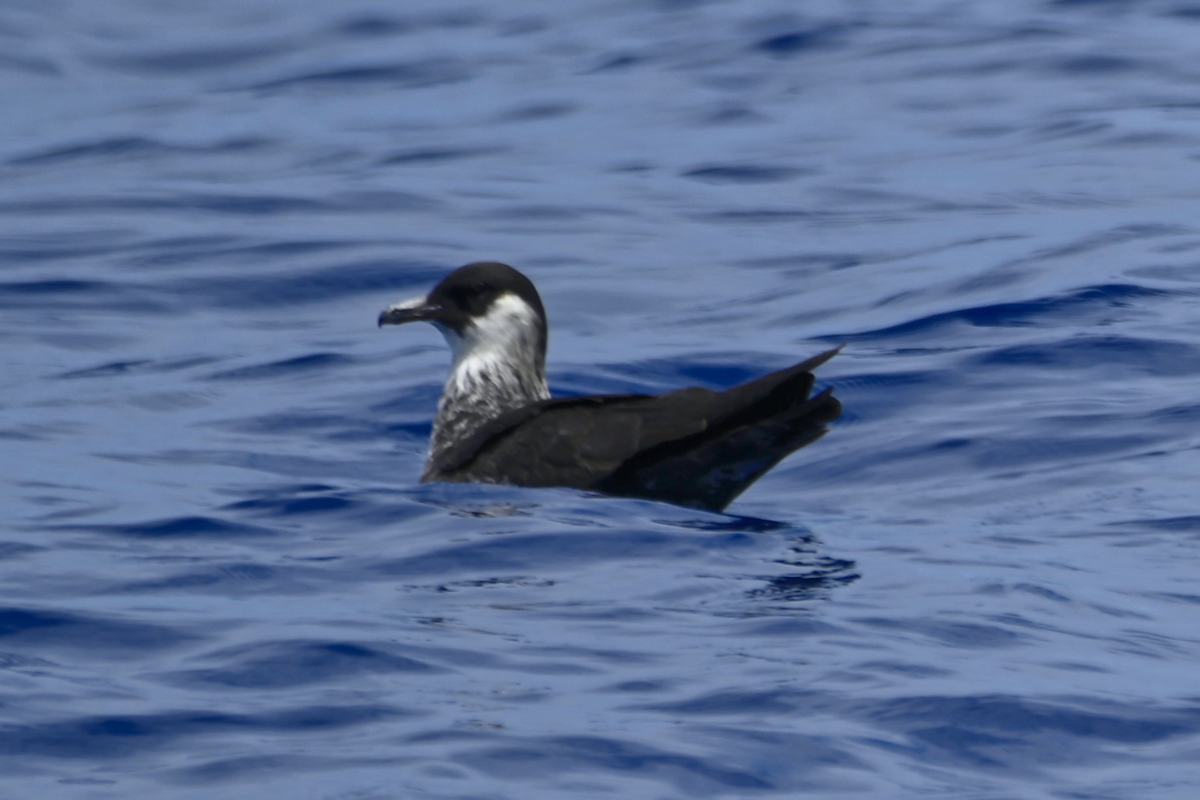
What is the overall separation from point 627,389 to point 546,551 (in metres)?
3.73

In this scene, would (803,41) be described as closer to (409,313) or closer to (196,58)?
(196,58)

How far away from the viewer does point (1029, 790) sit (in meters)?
5.12

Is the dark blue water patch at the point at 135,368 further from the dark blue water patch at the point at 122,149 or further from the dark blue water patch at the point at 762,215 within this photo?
the dark blue water patch at the point at 122,149

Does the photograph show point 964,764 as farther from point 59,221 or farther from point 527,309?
point 59,221

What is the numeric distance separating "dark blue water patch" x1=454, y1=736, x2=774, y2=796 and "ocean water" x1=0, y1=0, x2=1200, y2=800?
0.04 feet

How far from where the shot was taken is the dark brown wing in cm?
764

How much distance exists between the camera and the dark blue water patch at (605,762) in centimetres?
514

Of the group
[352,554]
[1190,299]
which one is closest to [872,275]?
[1190,299]

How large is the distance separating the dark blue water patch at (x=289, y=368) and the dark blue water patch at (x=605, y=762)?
645 centimetres

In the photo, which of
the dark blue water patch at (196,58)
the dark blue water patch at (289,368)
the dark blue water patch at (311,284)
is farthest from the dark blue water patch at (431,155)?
the dark blue water patch at (196,58)

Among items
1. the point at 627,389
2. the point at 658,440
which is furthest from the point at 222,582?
the point at 627,389

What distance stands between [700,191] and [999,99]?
4290 millimetres

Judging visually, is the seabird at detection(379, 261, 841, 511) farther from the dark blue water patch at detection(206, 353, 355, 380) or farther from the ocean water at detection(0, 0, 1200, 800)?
the dark blue water patch at detection(206, 353, 355, 380)

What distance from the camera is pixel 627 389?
11.1 metres
